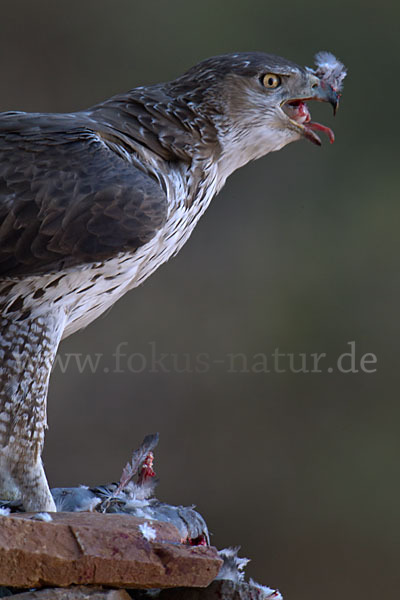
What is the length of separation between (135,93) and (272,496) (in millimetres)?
3492

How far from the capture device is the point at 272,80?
203cm

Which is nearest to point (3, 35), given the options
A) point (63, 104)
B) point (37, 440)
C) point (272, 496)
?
point (63, 104)

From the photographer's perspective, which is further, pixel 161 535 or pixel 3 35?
pixel 3 35

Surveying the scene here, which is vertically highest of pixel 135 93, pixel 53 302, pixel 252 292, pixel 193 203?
pixel 252 292

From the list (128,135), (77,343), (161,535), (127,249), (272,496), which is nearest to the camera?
(161,535)

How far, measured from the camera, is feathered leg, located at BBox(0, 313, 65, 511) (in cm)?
173

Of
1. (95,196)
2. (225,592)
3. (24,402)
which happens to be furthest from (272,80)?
(225,592)

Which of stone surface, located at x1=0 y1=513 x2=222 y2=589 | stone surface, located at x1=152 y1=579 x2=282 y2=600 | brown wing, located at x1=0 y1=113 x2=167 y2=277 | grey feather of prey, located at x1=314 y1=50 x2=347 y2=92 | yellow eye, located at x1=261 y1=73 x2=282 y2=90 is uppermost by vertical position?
grey feather of prey, located at x1=314 y1=50 x2=347 y2=92

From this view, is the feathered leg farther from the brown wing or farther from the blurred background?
the blurred background

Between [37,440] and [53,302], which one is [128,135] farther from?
[37,440]

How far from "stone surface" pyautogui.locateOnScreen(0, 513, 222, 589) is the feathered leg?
26 centimetres

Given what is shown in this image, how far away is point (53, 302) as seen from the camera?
69.6 inches

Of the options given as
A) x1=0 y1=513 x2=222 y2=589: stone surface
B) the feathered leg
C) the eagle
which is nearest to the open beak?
the eagle

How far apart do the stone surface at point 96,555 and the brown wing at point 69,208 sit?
473 millimetres
